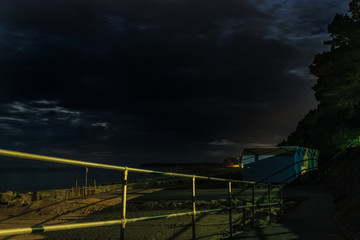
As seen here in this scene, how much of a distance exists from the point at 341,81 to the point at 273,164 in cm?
969

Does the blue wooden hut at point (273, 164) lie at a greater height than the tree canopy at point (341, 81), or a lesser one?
lesser

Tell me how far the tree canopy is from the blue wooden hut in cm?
321

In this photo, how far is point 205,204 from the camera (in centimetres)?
1875

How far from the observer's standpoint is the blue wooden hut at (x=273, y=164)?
29375 millimetres

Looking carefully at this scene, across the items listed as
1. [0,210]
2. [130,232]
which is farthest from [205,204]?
[0,210]

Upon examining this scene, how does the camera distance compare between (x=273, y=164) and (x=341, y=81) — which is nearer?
(x=341, y=81)

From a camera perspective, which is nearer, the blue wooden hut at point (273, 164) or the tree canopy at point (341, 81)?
the tree canopy at point (341, 81)

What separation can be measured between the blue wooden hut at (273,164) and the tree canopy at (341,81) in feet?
10.5

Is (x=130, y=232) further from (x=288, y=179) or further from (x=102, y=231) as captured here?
(x=288, y=179)

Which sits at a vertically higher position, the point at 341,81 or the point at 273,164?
the point at 341,81

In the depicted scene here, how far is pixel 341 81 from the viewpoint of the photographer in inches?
914

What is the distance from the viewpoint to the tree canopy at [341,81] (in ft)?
74.1

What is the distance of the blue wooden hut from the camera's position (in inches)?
1156

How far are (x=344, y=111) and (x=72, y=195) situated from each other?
25873 mm
